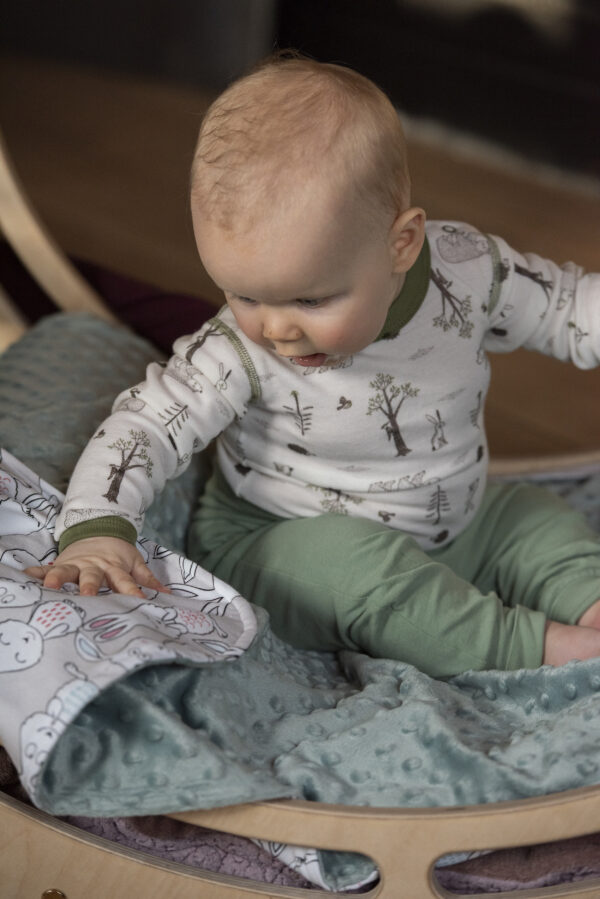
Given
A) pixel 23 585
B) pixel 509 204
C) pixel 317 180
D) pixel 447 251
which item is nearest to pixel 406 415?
pixel 447 251

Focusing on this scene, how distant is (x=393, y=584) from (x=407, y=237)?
0.28 metres

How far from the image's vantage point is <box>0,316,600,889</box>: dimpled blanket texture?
0.78m

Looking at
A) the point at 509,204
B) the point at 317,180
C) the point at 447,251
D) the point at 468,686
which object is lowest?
the point at 509,204

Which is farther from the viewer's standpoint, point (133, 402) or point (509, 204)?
point (509, 204)

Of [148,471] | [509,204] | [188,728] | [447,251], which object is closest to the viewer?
[188,728]

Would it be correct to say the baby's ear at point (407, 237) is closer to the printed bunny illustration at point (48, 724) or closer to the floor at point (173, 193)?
the printed bunny illustration at point (48, 724)

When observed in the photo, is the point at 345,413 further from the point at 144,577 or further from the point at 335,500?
the point at 144,577

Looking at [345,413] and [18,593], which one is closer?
[18,593]

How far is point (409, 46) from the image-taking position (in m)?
3.03

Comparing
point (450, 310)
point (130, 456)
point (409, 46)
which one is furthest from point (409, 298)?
point (409, 46)

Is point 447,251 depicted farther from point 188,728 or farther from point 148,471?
point 188,728

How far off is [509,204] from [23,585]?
2081mm

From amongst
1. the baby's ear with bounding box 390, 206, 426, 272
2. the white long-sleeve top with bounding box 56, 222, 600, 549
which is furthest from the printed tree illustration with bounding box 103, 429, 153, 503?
the baby's ear with bounding box 390, 206, 426, 272

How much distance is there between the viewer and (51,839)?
820 mm
